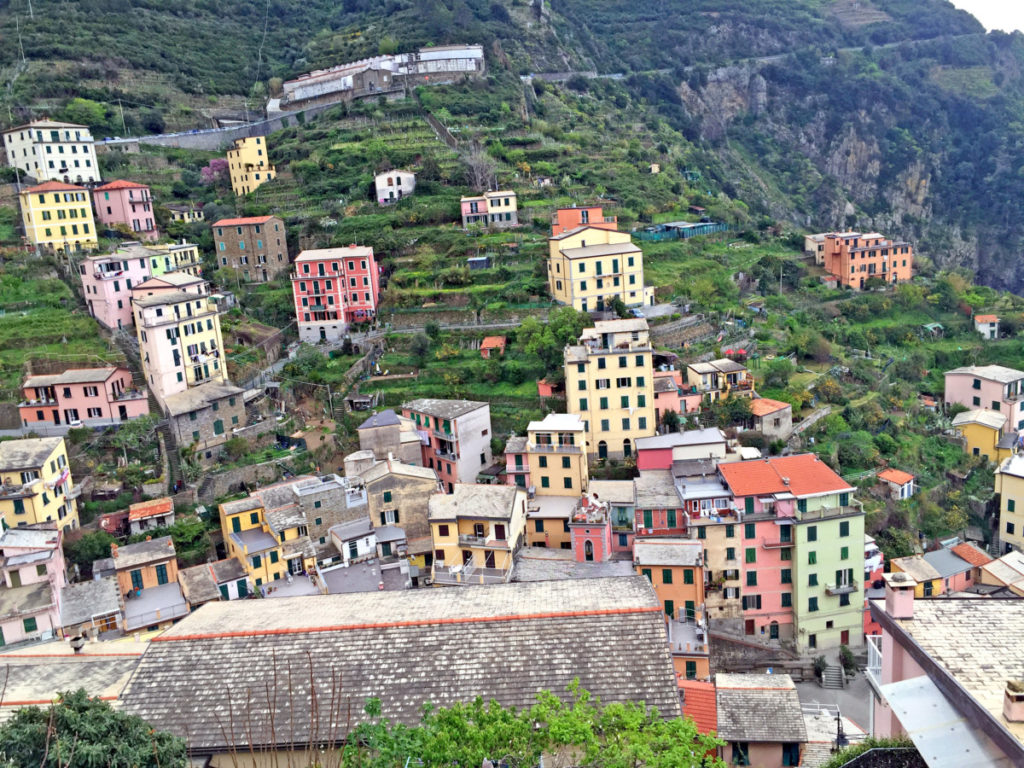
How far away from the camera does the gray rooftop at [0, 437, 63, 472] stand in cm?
2973

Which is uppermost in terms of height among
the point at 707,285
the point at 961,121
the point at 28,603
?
the point at 961,121

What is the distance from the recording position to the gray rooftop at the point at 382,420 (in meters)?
35.5

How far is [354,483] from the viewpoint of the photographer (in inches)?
1258

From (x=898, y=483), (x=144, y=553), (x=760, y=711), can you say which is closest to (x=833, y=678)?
(x=760, y=711)

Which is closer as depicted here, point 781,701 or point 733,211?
point 781,701

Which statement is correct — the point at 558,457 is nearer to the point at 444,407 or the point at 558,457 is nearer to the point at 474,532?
the point at 474,532

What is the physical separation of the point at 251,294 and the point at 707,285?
87.6 ft

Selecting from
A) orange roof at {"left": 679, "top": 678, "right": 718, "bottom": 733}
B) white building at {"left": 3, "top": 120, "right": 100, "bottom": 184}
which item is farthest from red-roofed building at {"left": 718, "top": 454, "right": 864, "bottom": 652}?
white building at {"left": 3, "top": 120, "right": 100, "bottom": 184}

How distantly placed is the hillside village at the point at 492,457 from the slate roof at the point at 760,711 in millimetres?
85

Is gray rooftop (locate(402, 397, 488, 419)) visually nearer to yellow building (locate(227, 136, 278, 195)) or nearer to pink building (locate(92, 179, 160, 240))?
pink building (locate(92, 179, 160, 240))

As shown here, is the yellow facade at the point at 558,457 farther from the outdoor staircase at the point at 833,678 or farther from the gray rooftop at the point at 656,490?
the outdoor staircase at the point at 833,678

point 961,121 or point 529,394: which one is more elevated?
point 961,121

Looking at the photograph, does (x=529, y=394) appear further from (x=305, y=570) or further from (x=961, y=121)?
(x=961, y=121)

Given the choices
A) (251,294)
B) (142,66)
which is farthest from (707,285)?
(142,66)
